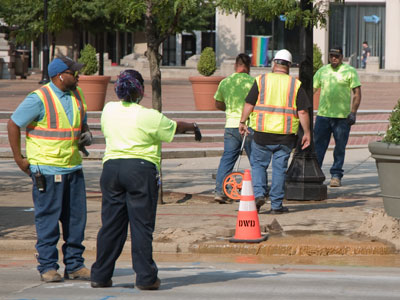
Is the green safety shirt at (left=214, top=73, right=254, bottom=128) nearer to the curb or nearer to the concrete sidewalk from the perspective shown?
the concrete sidewalk

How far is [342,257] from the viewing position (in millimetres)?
9125

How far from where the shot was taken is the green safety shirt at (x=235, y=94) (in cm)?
1209

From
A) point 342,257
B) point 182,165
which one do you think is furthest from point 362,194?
point 182,165

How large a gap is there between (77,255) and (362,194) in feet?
21.4

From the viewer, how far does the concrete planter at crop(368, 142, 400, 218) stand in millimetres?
9586

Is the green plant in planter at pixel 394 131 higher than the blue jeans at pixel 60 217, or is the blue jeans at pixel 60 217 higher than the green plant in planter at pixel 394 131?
the green plant in planter at pixel 394 131

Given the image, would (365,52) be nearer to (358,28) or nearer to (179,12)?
(358,28)

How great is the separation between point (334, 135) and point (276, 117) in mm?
3389

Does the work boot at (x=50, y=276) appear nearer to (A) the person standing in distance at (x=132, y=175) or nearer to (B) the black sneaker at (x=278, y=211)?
(A) the person standing in distance at (x=132, y=175)

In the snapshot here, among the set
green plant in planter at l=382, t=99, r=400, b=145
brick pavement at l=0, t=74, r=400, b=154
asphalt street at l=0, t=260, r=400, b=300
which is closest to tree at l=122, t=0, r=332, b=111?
green plant in planter at l=382, t=99, r=400, b=145

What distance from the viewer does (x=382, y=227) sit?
9.65m

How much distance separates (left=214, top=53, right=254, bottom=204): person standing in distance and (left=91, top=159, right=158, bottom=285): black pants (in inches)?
205

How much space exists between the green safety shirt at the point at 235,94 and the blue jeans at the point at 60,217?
4860 mm

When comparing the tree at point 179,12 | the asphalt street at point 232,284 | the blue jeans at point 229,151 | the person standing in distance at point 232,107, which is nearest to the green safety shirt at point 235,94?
the person standing in distance at point 232,107
